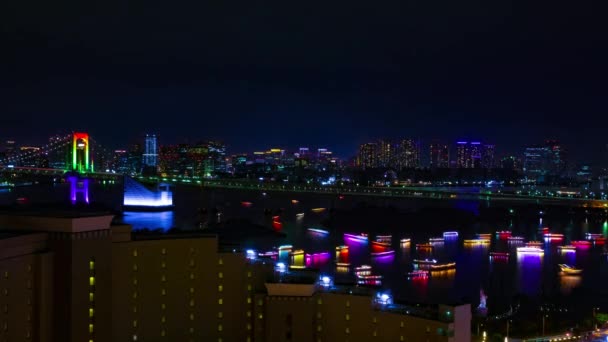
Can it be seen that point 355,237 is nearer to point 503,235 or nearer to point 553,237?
point 503,235

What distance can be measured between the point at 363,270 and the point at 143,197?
29.8 ft

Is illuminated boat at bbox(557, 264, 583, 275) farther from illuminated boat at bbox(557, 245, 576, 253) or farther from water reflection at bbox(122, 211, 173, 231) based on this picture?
water reflection at bbox(122, 211, 173, 231)

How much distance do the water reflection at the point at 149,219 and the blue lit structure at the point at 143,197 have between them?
28 cm

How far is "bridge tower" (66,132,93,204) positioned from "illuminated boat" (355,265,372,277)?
808 cm

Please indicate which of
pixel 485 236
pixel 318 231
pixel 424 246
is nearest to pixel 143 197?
pixel 318 231

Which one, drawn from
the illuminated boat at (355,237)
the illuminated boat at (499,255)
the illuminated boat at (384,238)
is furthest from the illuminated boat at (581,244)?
the illuminated boat at (355,237)

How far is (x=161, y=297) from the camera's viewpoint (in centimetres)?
411

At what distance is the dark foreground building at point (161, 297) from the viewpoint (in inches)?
126

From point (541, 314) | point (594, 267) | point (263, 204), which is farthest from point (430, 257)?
point (263, 204)

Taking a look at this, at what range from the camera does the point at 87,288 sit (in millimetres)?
3312

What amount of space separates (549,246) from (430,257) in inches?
118

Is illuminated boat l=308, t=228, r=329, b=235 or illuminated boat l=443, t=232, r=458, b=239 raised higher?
illuminated boat l=308, t=228, r=329, b=235

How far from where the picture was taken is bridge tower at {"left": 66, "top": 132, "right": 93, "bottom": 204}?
14883 millimetres

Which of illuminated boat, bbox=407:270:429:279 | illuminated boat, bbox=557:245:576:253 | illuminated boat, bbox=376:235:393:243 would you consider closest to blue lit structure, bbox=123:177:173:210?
illuminated boat, bbox=376:235:393:243
